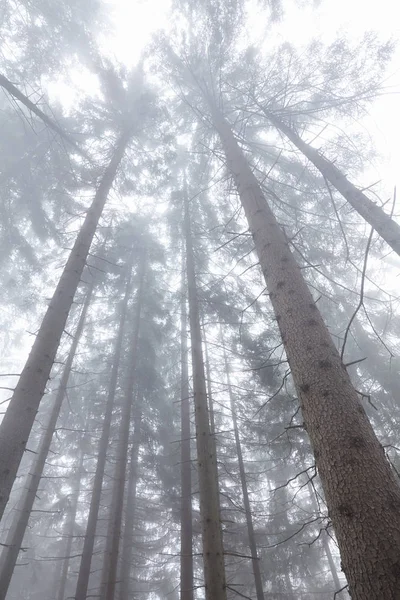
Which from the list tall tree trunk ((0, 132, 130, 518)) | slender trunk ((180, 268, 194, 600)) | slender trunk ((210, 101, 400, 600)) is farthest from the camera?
slender trunk ((180, 268, 194, 600))

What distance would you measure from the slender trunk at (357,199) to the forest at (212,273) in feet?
0.16

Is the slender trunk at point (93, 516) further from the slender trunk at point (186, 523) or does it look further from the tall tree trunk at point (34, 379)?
the tall tree trunk at point (34, 379)

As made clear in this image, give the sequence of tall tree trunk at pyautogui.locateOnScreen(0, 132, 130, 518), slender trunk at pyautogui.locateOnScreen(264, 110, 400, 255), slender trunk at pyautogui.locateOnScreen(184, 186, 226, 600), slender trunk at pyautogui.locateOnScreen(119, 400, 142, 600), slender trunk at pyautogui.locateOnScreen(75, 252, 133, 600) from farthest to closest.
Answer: slender trunk at pyautogui.locateOnScreen(119, 400, 142, 600) < slender trunk at pyautogui.locateOnScreen(75, 252, 133, 600) < slender trunk at pyautogui.locateOnScreen(264, 110, 400, 255) < slender trunk at pyautogui.locateOnScreen(184, 186, 226, 600) < tall tree trunk at pyautogui.locateOnScreen(0, 132, 130, 518)

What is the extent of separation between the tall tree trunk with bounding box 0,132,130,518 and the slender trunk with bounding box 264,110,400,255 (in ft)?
16.7

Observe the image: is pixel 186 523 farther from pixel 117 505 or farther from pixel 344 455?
pixel 344 455

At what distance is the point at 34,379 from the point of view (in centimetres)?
477

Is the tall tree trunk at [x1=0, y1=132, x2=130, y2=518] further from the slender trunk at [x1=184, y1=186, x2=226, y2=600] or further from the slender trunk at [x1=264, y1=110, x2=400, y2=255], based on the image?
the slender trunk at [x1=264, y1=110, x2=400, y2=255]

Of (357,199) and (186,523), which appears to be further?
(186,523)

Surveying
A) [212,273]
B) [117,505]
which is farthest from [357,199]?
[117,505]

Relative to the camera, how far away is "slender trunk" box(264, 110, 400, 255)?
6172mm

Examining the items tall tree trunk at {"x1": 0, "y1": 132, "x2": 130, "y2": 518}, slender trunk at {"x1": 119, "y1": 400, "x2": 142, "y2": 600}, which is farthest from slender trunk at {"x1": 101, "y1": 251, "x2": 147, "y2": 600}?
tall tree trunk at {"x1": 0, "y1": 132, "x2": 130, "y2": 518}

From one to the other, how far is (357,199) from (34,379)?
7.15 m

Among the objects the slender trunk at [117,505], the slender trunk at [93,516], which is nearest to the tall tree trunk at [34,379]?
the slender trunk at [117,505]

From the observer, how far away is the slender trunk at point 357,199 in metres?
6.17
